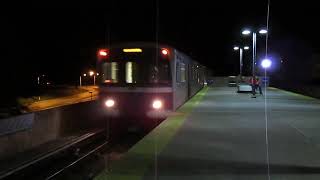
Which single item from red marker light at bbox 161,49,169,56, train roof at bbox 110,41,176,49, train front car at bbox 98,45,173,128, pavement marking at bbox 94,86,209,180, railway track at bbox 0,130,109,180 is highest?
train roof at bbox 110,41,176,49

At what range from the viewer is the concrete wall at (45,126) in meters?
16.0

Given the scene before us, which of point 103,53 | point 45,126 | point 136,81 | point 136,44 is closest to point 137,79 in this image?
point 136,81

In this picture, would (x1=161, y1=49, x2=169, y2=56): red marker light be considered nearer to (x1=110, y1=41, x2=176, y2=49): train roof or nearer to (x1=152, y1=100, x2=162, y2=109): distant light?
(x1=110, y1=41, x2=176, y2=49): train roof

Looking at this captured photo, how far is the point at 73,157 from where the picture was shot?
1588 cm

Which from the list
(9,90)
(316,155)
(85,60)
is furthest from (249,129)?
(85,60)

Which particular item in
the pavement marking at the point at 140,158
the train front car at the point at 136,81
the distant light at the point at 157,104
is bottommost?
the pavement marking at the point at 140,158

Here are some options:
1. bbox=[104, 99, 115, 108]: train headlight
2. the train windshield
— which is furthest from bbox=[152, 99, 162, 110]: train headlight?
bbox=[104, 99, 115, 108]: train headlight

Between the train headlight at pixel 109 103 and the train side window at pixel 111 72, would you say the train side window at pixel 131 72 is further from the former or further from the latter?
the train headlight at pixel 109 103

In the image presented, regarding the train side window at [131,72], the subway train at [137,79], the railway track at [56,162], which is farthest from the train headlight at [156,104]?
the railway track at [56,162]

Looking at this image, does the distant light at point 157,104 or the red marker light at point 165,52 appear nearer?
the red marker light at point 165,52

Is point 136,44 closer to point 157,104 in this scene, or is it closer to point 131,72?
point 131,72

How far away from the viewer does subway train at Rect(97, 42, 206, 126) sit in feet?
58.2

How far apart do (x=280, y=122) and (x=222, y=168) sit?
893cm

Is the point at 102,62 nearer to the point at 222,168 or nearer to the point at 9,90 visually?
the point at 222,168
